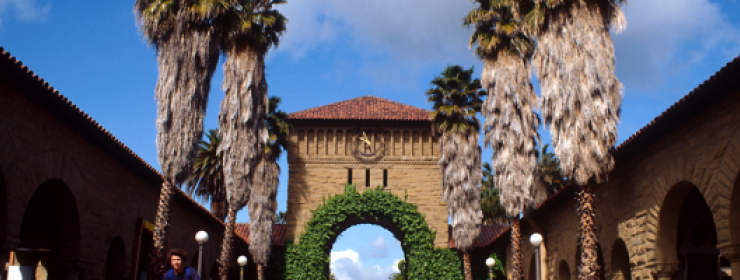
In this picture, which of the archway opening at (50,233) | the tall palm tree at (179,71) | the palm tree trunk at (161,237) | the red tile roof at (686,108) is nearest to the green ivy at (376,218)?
the tall palm tree at (179,71)

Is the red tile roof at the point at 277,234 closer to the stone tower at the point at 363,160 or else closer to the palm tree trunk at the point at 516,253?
the stone tower at the point at 363,160

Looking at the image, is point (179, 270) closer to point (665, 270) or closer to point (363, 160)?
point (665, 270)

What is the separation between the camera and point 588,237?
13922 millimetres

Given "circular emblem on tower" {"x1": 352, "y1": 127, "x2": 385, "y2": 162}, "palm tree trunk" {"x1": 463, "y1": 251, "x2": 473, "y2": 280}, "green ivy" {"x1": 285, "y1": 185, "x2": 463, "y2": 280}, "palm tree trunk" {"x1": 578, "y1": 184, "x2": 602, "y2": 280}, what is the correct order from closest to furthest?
"palm tree trunk" {"x1": 578, "y1": 184, "x2": 602, "y2": 280} → "palm tree trunk" {"x1": 463, "y1": 251, "x2": 473, "y2": 280} → "green ivy" {"x1": 285, "y1": 185, "x2": 463, "y2": 280} → "circular emblem on tower" {"x1": 352, "y1": 127, "x2": 385, "y2": 162}

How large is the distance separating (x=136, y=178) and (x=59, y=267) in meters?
4.42

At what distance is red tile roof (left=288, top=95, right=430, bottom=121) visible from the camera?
34312 millimetres

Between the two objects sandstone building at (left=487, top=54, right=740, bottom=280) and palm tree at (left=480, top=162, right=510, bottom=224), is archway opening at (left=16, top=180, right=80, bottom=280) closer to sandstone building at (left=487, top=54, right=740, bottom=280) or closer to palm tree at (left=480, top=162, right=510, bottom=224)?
sandstone building at (left=487, top=54, right=740, bottom=280)

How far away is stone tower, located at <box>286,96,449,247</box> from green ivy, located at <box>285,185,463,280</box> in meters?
0.55

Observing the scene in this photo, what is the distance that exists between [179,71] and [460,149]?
15.4m

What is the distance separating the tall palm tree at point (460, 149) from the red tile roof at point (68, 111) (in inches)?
553

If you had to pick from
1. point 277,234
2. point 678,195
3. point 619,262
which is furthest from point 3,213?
point 277,234

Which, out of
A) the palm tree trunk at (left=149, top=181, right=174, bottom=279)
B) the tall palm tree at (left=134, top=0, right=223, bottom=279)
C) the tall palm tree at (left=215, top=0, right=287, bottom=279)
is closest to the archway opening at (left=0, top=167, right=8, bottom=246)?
the palm tree trunk at (left=149, top=181, right=174, bottom=279)

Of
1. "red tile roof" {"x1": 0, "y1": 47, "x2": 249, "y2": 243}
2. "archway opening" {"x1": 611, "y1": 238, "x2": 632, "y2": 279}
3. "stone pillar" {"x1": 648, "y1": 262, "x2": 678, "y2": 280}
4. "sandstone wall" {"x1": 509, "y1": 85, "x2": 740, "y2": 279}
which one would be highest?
"red tile roof" {"x1": 0, "y1": 47, "x2": 249, "y2": 243}

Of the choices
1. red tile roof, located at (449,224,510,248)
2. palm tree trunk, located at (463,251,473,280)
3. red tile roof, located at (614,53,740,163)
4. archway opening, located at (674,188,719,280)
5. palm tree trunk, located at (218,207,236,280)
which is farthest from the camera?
red tile roof, located at (449,224,510,248)
